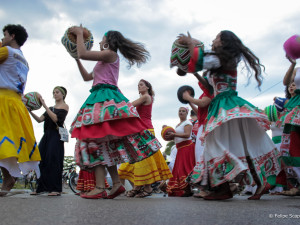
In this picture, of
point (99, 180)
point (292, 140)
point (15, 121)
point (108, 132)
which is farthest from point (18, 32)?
point (292, 140)

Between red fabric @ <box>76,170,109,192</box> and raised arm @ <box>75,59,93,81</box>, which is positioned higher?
raised arm @ <box>75,59,93,81</box>

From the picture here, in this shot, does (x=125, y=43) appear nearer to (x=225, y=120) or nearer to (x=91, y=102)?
(x=91, y=102)

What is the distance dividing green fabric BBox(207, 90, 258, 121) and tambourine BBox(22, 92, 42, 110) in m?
2.76

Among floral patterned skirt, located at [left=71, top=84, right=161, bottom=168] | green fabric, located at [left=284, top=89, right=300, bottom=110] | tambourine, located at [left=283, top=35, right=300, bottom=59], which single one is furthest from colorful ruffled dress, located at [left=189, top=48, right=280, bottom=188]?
green fabric, located at [left=284, top=89, right=300, bottom=110]

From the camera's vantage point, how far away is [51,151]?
5324 millimetres

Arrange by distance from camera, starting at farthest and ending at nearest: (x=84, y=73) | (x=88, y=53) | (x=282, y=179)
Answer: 1. (x=282, y=179)
2. (x=84, y=73)
3. (x=88, y=53)

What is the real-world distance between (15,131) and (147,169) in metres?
2.10

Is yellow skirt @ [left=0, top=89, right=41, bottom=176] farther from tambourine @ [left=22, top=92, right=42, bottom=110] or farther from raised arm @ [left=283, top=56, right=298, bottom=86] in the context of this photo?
raised arm @ [left=283, top=56, right=298, bottom=86]

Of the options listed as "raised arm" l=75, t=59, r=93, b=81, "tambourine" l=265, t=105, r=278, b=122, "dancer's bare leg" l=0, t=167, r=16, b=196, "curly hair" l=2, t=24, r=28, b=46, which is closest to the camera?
→ "dancer's bare leg" l=0, t=167, r=16, b=196

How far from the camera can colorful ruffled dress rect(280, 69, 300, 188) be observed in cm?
470

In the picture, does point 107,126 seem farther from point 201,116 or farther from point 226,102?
point 201,116

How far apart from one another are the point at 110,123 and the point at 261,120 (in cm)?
163

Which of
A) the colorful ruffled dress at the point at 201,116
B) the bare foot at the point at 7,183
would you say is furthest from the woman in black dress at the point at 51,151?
the colorful ruffled dress at the point at 201,116

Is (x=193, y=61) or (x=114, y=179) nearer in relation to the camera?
(x=193, y=61)
